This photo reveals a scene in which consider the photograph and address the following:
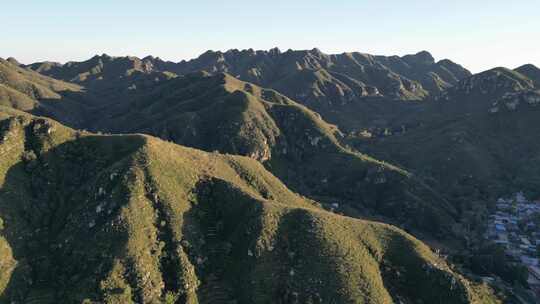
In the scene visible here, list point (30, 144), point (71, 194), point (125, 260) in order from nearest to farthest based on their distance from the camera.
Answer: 1. point (125, 260)
2. point (71, 194)
3. point (30, 144)

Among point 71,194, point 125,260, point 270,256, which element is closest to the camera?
point 125,260

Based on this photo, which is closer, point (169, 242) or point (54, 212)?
point (169, 242)

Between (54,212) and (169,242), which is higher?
(54,212)

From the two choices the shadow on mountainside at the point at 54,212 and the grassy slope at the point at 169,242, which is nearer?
the grassy slope at the point at 169,242

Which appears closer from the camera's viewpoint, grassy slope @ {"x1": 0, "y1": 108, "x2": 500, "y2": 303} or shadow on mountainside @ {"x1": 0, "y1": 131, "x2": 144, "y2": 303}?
grassy slope @ {"x1": 0, "y1": 108, "x2": 500, "y2": 303}

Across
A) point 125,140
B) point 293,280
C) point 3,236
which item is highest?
point 125,140

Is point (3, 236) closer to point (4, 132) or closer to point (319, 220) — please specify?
point (4, 132)

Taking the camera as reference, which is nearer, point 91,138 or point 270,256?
point 270,256

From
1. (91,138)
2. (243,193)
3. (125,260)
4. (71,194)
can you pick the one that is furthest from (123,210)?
(91,138)
